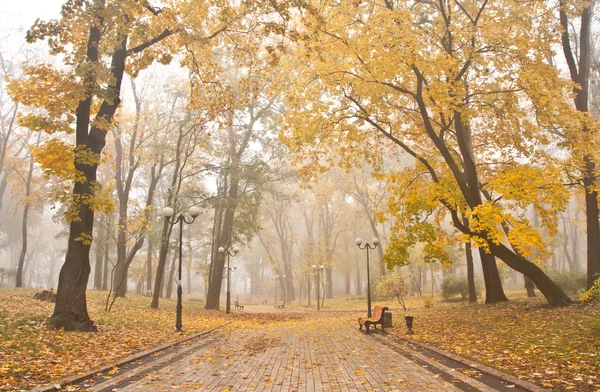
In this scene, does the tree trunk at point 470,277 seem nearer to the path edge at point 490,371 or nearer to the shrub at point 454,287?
the shrub at point 454,287

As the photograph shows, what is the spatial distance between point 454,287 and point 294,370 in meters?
21.8

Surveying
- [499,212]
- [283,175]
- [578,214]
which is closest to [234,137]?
[283,175]

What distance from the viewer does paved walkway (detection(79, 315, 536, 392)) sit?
5516 millimetres

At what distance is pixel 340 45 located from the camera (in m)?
12.4

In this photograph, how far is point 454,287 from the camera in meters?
25.6

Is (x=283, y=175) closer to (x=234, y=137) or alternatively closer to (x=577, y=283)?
(x=234, y=137)

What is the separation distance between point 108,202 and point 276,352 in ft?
19.5

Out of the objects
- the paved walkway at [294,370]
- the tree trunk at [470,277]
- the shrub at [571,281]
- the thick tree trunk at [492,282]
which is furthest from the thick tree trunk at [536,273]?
the shrub at [571,281]

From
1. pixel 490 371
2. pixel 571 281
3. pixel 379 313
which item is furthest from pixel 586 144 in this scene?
pixel 571 281

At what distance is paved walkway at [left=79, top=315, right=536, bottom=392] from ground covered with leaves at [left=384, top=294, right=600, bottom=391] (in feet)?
2.62

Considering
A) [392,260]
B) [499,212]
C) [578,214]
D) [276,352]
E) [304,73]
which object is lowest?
[276,352]

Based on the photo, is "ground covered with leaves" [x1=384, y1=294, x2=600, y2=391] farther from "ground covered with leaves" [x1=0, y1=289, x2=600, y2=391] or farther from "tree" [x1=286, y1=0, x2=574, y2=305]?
"tree" [x1=286, y1=0, x2=574, y2=305]

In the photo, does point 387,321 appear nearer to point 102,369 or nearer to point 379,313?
point 379,313

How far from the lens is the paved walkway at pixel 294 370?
18.1 ft
